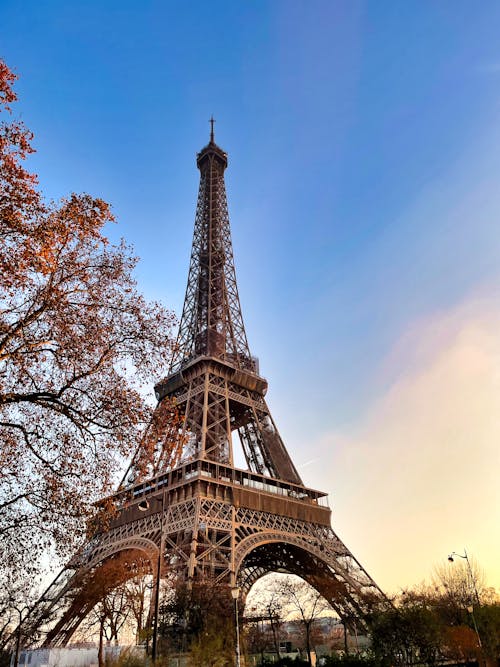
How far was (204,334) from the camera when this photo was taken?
57469 mm

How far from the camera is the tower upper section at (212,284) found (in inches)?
2212

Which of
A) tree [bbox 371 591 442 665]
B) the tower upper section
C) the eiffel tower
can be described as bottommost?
tree [bbox 371 591 442 665]

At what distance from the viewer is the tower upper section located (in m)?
56.2

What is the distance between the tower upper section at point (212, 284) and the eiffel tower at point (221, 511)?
0.66 ft

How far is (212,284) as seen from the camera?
6194 centimetres

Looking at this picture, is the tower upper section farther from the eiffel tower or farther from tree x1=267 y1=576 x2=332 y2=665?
tree x1=267 y1=576 x2=332 y2=665

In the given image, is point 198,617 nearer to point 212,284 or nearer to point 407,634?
point 407,634

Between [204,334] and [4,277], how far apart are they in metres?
44.8

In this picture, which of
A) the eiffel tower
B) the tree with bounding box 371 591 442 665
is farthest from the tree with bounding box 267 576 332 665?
the tree with bounding box 371 591 442 665

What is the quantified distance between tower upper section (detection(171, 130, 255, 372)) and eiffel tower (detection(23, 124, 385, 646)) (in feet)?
0.66

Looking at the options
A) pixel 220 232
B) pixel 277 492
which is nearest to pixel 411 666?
pixel 277 492

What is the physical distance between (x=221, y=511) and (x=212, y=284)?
99.0 ft

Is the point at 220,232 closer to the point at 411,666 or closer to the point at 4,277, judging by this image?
the point at 411,666

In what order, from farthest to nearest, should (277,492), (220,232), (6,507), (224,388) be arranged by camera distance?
1. (220,232)
2. (224,388)
3. (277,492)
4. (6,507)
